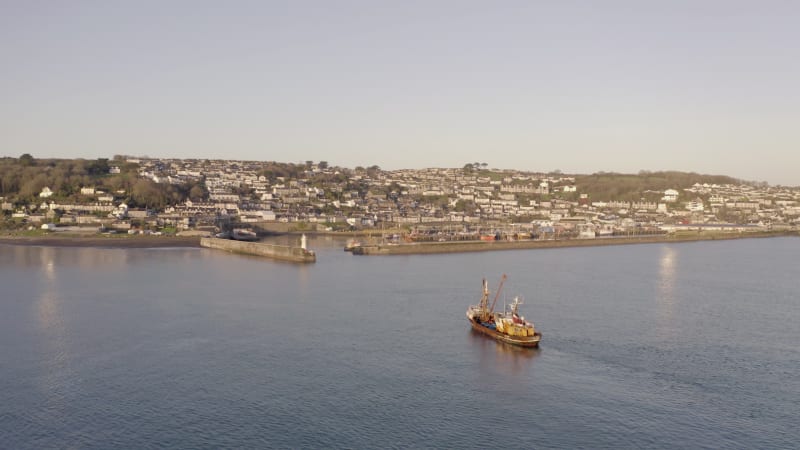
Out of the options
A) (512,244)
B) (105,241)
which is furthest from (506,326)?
(105,241)

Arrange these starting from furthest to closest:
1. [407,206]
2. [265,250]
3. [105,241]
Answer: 1. [407,206]
2. [105,241]
3. [265,250]

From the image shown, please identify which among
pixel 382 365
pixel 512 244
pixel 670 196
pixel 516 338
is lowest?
pixel 382 365

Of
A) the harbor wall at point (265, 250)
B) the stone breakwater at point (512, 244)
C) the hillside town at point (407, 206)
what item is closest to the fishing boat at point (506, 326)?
the harbor wall at point (265, 250)


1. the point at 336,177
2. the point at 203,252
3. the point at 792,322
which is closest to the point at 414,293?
the point at 792,322

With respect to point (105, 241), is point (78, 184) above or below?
above

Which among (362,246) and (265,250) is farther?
(362,246)

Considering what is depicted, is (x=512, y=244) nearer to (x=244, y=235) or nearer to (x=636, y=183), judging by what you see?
(x=244, y=235)
